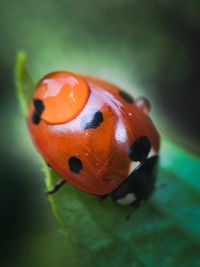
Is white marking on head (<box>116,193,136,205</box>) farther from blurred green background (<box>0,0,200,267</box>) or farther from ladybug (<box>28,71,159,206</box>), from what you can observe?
blurred green background (<box>0,0,200,267</box>)

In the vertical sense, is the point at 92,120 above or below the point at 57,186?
above

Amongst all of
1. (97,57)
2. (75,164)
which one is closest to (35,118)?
(75,164)

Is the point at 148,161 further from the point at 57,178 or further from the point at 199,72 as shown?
the point at 199,72

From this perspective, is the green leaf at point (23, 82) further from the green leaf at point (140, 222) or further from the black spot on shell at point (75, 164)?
the black spot on shell at point (75, 164)

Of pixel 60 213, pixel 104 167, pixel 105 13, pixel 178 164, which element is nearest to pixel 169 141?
pixel 178 164

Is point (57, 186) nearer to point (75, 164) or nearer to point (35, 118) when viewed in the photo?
point (75, 164)
